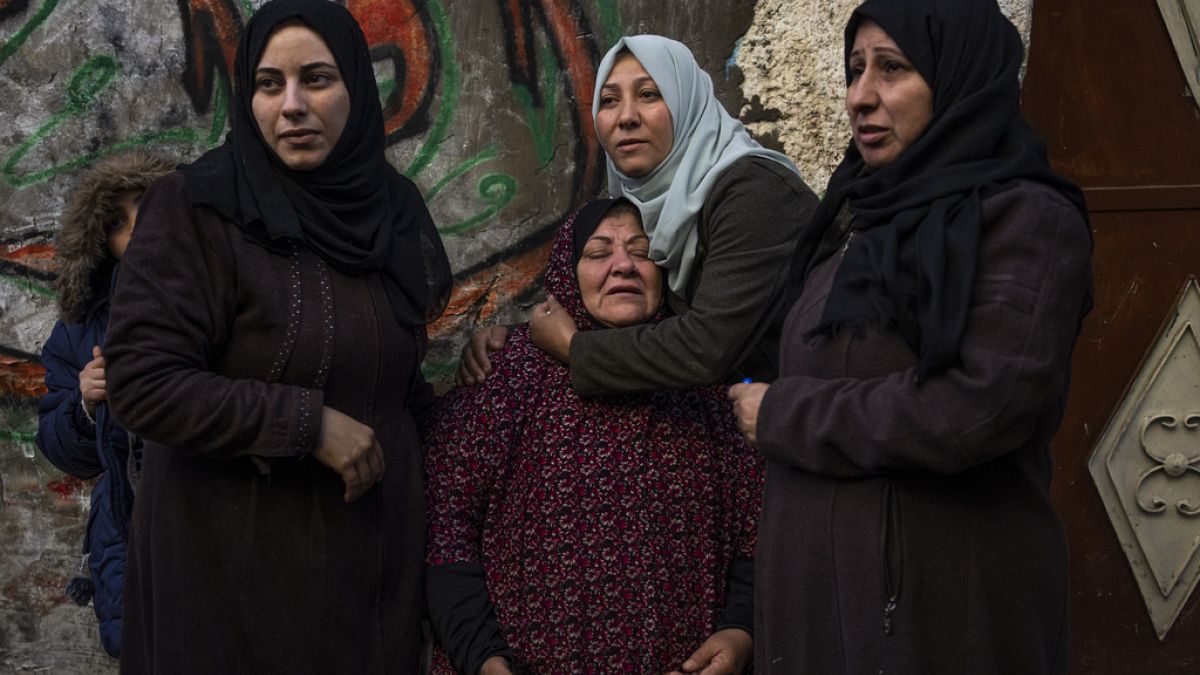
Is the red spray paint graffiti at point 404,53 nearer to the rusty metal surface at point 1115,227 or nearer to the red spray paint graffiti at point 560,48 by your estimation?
the red spray paint graffiti at point 560,48

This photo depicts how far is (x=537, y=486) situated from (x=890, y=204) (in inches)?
35.9

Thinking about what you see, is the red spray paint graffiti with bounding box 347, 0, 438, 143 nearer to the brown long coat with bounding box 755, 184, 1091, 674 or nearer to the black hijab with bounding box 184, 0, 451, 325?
the black hijab with bounding box 184, 0, 451, 325

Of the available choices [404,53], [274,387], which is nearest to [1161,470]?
[404,53]

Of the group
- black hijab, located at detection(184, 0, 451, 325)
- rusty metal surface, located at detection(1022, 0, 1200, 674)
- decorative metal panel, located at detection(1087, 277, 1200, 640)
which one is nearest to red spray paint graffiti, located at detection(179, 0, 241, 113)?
black hijab, located at detection(184, 0, 451, 325)

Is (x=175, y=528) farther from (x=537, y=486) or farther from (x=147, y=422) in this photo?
(x=537, y=486)

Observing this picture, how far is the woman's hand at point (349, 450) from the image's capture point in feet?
7.60

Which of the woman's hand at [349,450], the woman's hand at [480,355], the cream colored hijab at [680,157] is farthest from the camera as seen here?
the woman's hand at [480,355]

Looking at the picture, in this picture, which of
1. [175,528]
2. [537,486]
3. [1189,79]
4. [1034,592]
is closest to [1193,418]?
[1189,79]

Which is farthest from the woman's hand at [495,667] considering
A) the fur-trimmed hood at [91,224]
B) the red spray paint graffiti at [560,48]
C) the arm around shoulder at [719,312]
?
the red spray paint graffiti at [560,48]

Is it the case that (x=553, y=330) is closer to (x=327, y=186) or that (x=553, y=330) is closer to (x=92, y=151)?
(x=327, y=186)

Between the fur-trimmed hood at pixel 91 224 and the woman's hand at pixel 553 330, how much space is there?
2.83 ft

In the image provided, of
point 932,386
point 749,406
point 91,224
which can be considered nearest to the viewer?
point 932,386

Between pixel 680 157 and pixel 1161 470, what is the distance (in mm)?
1837

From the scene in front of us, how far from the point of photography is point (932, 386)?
199cm
